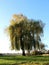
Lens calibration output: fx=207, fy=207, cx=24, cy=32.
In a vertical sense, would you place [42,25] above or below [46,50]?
above

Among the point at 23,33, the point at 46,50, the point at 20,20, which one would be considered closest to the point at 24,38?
the point at 23,33

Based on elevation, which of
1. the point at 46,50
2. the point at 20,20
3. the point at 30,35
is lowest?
the point at 46,50

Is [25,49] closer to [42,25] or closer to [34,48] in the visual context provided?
[34,48]

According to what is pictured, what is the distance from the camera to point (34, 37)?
141 feet

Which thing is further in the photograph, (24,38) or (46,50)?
(46,50)

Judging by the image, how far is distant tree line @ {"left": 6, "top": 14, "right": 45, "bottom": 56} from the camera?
42.1m

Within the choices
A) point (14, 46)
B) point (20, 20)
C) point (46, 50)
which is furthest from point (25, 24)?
point (46, 50)

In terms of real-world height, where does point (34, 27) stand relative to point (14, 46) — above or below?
above

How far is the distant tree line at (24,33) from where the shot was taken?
42.1 m

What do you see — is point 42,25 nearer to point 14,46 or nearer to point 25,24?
point 25,24

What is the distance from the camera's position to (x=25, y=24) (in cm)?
4319

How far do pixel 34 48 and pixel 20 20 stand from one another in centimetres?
651

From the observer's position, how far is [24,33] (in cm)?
4262

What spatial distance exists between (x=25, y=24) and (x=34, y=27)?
77.9 inches
